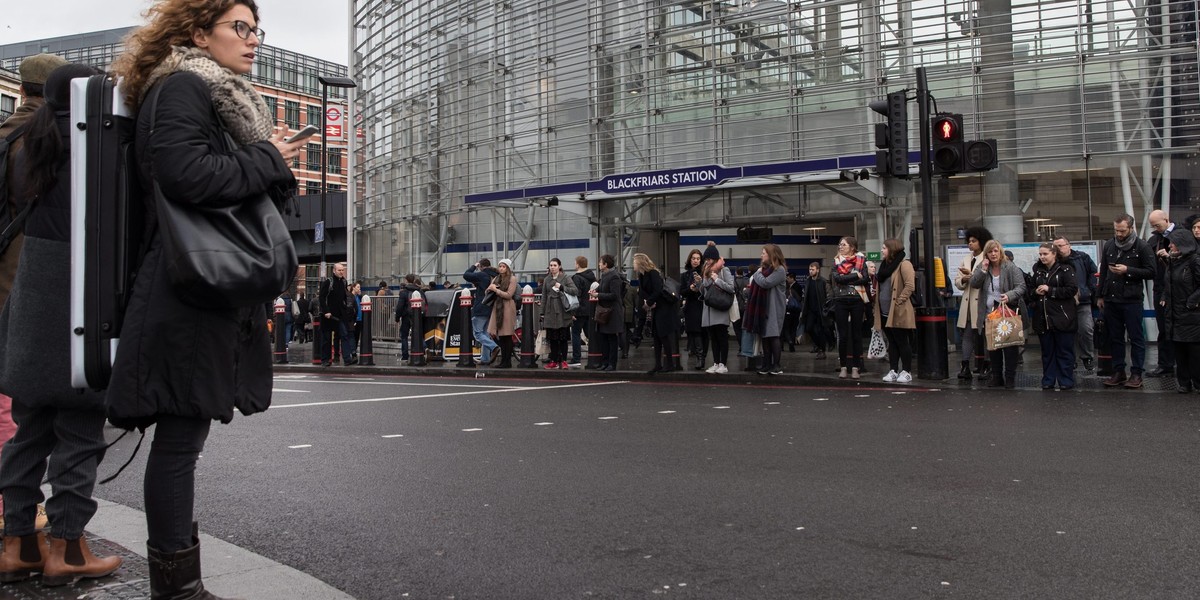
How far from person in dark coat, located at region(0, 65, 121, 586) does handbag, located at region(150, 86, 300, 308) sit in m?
0.79

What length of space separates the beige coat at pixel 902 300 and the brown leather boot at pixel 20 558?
9.81 m

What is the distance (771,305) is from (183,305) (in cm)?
1035

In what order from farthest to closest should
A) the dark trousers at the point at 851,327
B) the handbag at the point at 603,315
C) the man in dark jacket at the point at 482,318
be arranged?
the man in dark jacket at the point at 482,318
the handbag at the point at 603,315
the dark trousers at the point at 851,327

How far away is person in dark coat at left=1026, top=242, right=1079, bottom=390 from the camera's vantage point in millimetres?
10219

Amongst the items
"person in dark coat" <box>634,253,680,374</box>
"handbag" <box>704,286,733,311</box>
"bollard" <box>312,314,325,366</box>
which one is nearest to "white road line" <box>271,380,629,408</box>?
"person in dark coat" <box>634,253,680,374</box>

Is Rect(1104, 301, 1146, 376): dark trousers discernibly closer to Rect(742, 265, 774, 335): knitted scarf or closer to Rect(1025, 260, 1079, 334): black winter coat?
Rect(1025, 260, 1079, 334): black winter coat

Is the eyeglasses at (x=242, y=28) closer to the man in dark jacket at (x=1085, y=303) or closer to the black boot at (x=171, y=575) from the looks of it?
the black boot at (x=171, y=575)

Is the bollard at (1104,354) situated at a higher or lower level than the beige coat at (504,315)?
lower

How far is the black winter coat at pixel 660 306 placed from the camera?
1336 centimetres

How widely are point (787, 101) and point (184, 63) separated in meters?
18.1

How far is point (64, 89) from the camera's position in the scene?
3164 mm

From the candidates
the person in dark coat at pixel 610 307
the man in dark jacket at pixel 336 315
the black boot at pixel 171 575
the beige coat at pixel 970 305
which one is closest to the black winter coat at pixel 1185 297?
the beige coat at pixel 970 305

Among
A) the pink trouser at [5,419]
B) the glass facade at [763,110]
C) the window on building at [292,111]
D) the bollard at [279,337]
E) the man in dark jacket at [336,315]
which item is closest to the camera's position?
the pink trouser at [5,419]

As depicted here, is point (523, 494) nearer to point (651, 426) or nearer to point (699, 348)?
point (651, 426)
